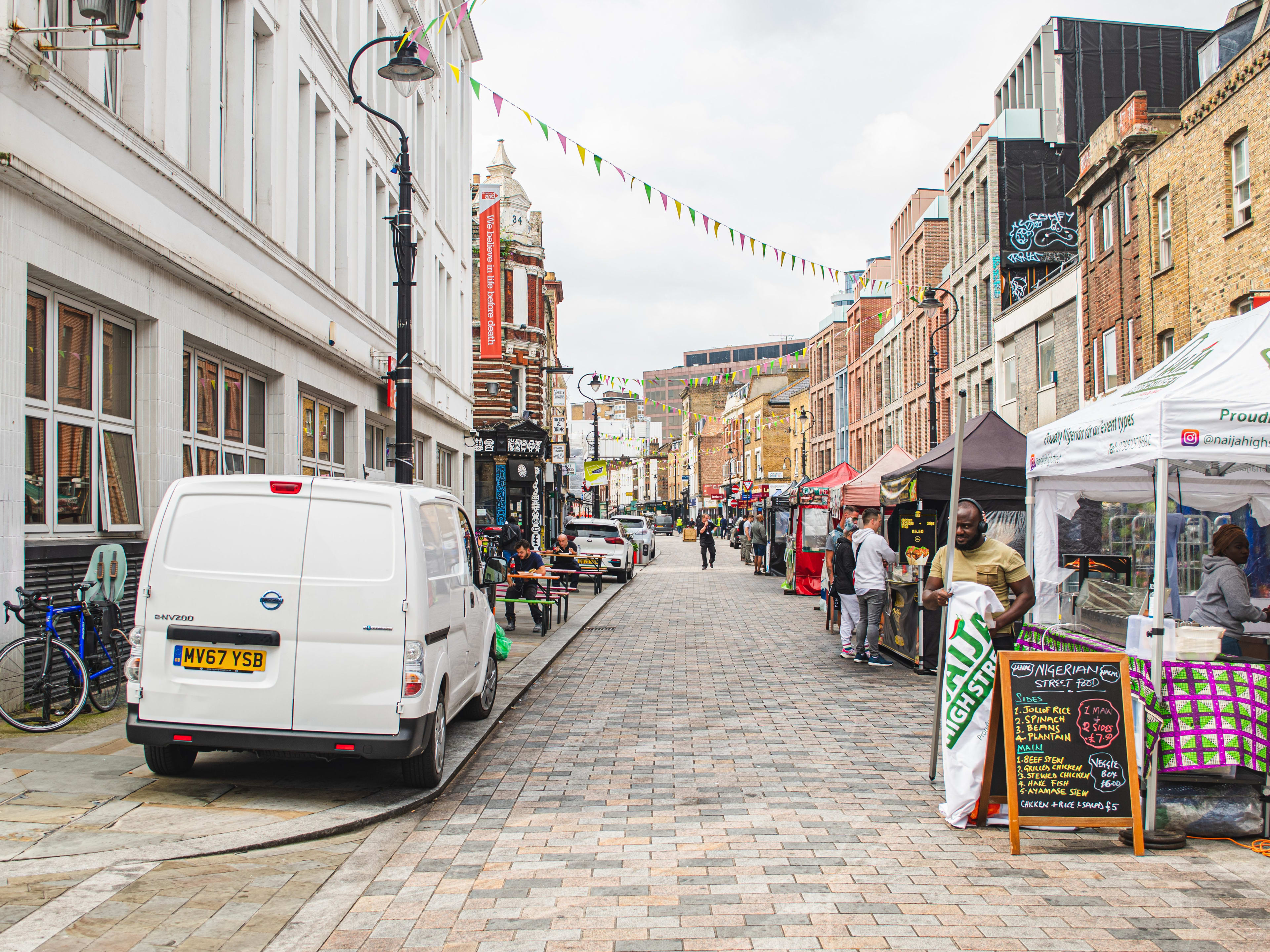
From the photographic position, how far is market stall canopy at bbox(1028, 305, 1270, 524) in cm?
598

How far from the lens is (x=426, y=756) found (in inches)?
256

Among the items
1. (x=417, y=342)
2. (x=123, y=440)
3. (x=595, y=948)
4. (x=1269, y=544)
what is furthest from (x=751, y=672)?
(x=417, y=342)

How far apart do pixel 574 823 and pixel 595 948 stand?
184 cm

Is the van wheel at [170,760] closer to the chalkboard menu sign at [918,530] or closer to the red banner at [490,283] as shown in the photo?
the chalkboard menu sign at [918,530]

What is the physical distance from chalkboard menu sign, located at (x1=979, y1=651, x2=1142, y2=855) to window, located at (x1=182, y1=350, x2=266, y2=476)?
916 centimetres

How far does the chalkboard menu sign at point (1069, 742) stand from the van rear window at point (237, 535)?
4.18 metres

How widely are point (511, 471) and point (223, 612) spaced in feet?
121

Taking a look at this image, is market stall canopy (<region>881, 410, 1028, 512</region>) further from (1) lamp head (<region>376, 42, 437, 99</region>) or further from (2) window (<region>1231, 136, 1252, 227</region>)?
(2) window (<region>1231, 136, 1252, 227</region>)

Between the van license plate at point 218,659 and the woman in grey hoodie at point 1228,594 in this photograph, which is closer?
the van license plate at point 218,659

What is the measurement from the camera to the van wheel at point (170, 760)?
6523mm

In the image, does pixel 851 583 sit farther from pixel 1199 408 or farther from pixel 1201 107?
pixel 1201 107

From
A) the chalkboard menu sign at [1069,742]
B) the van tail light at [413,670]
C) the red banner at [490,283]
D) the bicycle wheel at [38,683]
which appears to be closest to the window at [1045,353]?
the red banner at [490,283]

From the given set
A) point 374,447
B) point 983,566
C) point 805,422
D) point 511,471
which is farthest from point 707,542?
point 805,422

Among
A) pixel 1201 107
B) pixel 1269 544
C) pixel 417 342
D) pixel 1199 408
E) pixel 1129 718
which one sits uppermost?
pixel 1201 107
